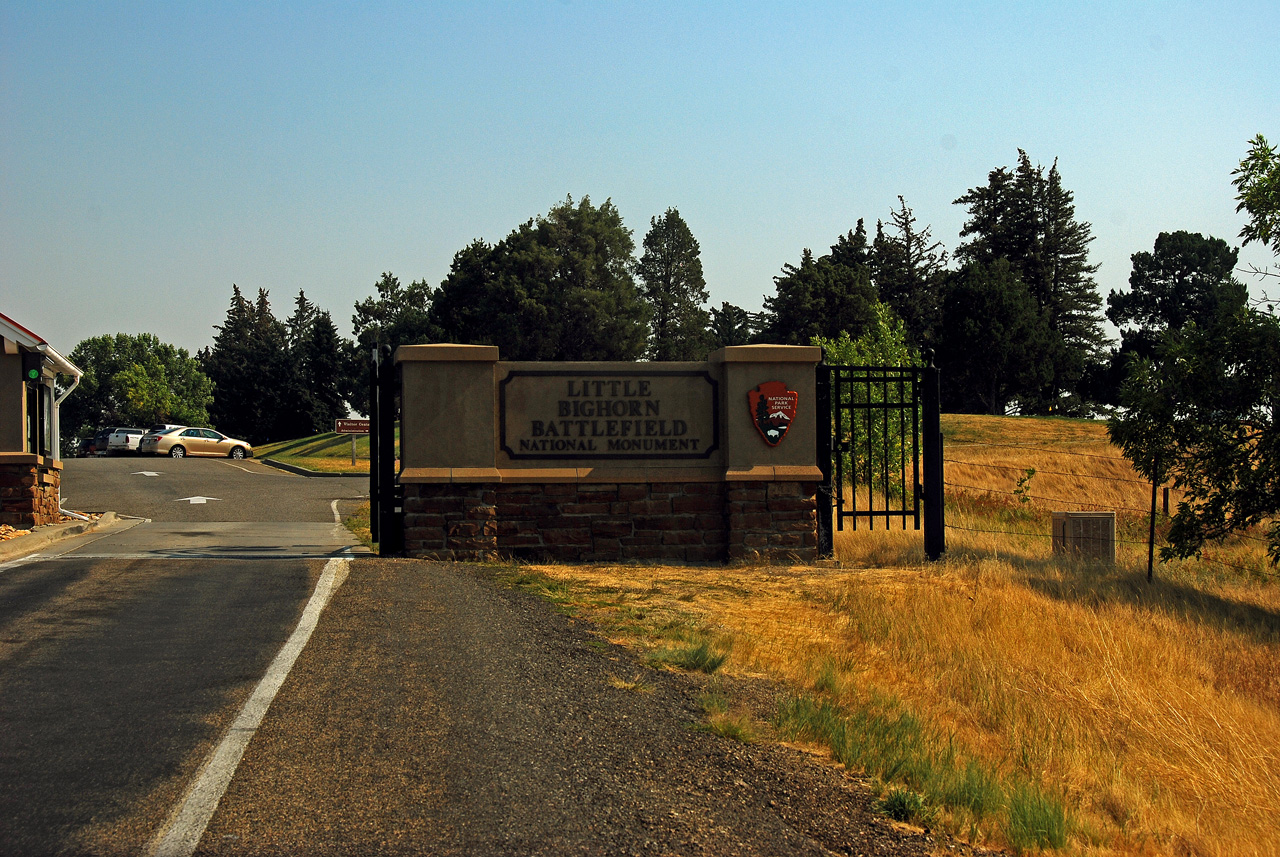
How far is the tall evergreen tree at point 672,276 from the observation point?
80562 mm

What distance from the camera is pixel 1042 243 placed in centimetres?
7981

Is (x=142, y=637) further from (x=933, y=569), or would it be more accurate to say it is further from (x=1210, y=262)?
(x=1210, y=262)

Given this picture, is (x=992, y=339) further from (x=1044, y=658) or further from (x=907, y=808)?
(x=907, y=808)

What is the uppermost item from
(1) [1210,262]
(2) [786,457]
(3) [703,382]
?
(1) [1210,262]

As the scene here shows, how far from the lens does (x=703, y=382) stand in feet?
42.9

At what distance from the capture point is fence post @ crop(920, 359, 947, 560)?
43.8ft

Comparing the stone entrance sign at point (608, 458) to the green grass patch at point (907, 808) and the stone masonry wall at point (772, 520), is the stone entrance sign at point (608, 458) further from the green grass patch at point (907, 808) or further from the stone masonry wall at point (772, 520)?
the green grass patch at point (907, 808)

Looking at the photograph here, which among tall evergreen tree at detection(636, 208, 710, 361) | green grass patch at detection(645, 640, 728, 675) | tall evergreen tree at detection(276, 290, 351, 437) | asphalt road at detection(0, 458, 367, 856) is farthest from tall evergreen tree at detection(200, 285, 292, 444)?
green grass patch at detection(645, 640, 728, 675)

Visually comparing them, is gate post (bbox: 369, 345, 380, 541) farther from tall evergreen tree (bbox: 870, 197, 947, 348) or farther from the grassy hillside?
tall evergreen tree (bbox: 870, 197, 947, 348)

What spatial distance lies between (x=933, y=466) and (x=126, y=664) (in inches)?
379

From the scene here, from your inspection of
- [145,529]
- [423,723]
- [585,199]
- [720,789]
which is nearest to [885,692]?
[720,789]

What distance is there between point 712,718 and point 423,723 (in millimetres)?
1656

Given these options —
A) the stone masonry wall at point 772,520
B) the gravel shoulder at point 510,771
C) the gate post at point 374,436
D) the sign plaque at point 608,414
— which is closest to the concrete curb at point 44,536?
the gate post at point 374,436

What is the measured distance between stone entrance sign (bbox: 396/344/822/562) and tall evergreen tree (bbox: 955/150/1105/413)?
6863cm
